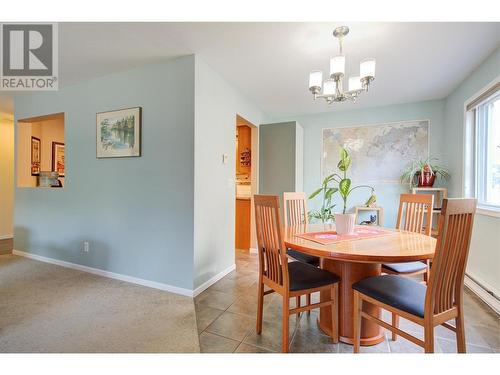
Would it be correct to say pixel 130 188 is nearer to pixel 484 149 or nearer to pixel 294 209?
pixel 294 209

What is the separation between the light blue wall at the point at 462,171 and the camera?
2.22 m

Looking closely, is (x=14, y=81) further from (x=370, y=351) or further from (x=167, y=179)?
(x=370, y=351)

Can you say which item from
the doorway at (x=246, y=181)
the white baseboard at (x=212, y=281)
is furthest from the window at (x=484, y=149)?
the white baseboard at (x=212, y=281)

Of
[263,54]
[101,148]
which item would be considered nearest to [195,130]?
[263,54]

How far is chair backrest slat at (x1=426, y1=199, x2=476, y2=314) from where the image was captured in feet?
3.59

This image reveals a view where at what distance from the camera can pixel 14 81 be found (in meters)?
2.72

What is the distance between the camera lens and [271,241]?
1.58 meters

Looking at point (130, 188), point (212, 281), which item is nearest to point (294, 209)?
point (212, 281)

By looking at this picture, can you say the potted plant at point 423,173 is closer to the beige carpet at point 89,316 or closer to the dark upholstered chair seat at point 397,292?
the dark upholstered chair seat at point 397,292

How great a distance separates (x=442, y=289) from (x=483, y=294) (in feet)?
5.80

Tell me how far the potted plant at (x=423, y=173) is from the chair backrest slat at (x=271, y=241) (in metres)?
2.87

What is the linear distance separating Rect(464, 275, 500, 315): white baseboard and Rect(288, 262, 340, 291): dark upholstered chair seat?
1.68m

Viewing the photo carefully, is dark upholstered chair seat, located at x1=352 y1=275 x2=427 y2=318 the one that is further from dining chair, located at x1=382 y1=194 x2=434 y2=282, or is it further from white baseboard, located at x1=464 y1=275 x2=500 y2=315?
white baseboard, located at x1=464 y1=275 x2=500 y2=315
